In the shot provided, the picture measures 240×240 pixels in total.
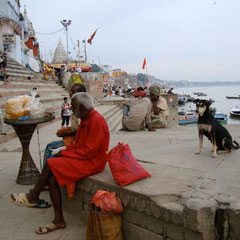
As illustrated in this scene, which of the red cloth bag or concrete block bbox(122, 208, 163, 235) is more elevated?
the red cloth bag

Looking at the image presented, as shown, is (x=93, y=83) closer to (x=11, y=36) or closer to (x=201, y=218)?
(x=11, y=36)

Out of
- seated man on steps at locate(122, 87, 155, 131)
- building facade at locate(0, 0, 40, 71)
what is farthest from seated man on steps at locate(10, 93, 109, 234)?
building facade at locate(0, 0, 40, 71)

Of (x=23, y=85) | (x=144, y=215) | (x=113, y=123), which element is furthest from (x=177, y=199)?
(x=23, y=85)

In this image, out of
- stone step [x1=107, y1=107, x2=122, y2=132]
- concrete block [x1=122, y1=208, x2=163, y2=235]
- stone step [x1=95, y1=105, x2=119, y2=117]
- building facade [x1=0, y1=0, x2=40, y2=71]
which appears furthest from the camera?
building facade [x1=0, y1=0, x2=40, y2=71]

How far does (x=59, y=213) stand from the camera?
9.16 ft

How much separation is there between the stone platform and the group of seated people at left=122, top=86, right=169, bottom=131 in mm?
3394

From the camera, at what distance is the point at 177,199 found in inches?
88.0

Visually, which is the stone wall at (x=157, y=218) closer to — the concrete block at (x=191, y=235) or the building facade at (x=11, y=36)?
the concrete block at (x=191, y=235)

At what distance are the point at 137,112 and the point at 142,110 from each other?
143 mm

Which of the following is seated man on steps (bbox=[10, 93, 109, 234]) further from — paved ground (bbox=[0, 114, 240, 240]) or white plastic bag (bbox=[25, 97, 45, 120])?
white plastic bag (bbox=[25, 97, 45, 120])

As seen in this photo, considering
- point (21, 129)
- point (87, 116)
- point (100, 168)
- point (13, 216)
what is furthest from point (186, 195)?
point (21, 129)

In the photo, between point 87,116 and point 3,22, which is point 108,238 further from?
point 3,22

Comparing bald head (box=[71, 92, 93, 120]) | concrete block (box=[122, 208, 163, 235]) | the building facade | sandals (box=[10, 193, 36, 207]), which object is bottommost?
sandals (box=[10, 193, 36, 207])

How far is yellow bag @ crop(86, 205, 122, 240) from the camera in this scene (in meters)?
2.24
